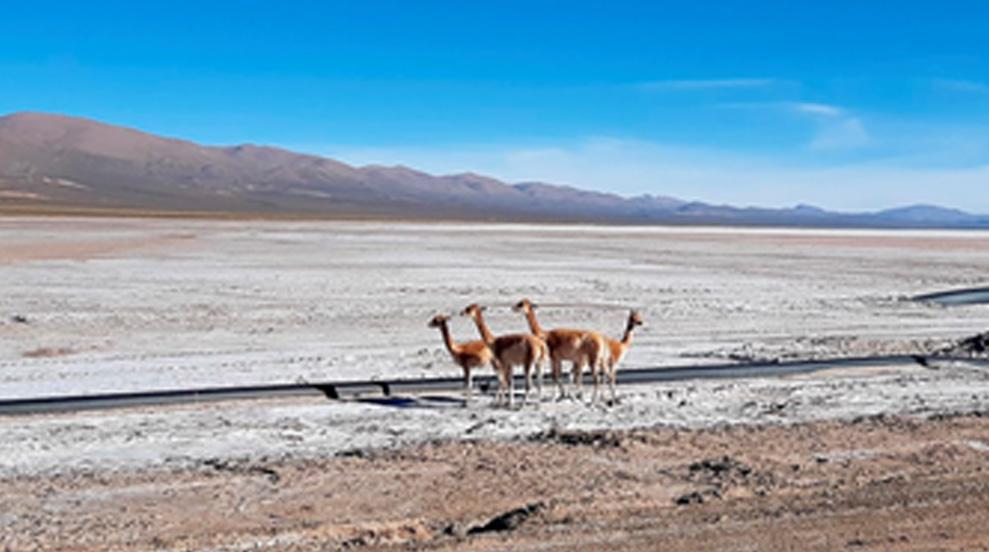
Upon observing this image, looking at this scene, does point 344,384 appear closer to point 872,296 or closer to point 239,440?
point 239,440

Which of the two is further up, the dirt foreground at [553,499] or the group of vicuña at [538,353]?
the group of vicuña at [538,353]

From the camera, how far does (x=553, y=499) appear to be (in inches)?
337

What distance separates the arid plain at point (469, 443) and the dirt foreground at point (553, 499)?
3 centimetres

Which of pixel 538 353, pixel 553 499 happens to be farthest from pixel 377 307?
pixel 553 499

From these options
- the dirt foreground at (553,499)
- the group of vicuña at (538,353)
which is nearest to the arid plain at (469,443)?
the dirt foreground at (553,499)

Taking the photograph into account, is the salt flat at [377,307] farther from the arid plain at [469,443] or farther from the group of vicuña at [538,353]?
the group of vicuña at [538,353]

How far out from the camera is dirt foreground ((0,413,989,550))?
757cm

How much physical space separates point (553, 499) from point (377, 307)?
1575 centimetres

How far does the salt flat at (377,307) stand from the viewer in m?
16.1

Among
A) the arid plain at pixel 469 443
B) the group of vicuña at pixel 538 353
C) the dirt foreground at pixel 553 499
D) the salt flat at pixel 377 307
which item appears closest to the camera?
the dirt foreground at pixel 553 499

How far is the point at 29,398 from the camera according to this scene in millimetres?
12922

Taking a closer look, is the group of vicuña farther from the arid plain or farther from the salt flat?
the salt flat

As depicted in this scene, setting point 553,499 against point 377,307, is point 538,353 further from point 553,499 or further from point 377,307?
point 377,307

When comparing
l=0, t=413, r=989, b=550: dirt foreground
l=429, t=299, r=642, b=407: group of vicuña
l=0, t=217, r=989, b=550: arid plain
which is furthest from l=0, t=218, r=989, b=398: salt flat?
l=0, t=413, r=989, b=550: dirt foreground
